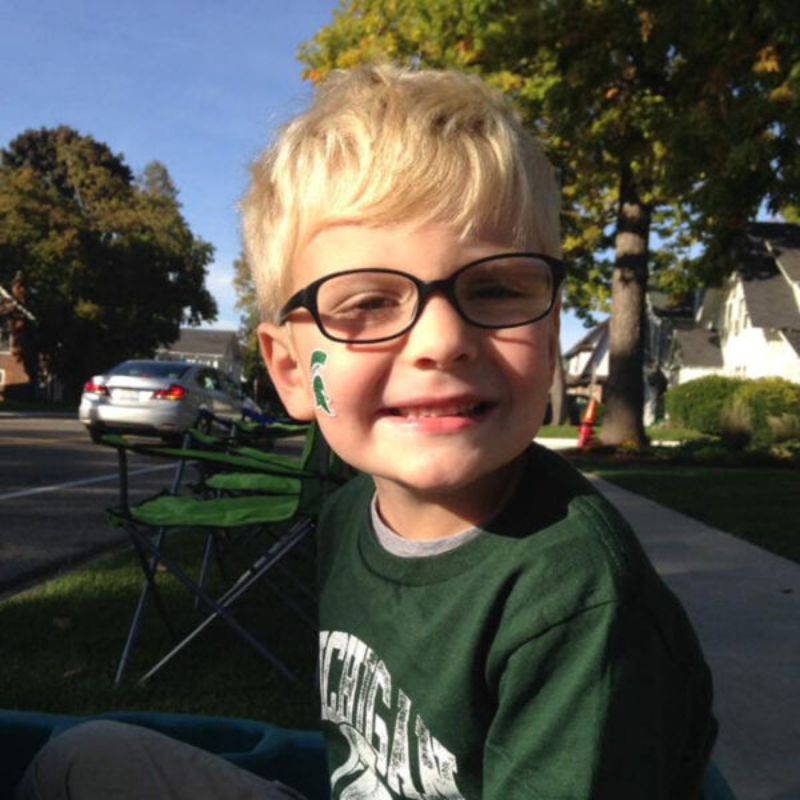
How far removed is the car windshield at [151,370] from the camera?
603 inches

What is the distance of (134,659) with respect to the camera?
3697 mm

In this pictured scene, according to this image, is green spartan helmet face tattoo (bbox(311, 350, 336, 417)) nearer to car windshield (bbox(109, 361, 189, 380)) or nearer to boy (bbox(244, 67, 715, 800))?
boy (bbox(244, 67, 715, 800))

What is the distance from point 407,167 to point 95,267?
41.0 metres

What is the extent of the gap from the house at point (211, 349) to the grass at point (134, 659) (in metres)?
69.4

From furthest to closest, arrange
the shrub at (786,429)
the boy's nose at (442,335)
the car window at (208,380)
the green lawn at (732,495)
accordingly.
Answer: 1. the shrub at (786,429)
2. the car window at (208,380)
3. the green lawn at (732,495)
4. the boy's nose at (442,335)

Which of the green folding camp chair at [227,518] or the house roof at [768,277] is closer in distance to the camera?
the green folding camp chair at [227,518]

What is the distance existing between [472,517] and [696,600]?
12.2ft

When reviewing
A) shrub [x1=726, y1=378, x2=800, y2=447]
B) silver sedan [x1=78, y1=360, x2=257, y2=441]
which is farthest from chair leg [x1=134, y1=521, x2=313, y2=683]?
shrub [x1=726, y1=378, x2=800, y2=447]

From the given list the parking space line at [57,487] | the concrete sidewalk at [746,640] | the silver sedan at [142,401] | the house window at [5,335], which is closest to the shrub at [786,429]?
the silver sedan at [142,401]

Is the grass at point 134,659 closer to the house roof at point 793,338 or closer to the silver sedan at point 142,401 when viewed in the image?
the silver sedan at point 142,401

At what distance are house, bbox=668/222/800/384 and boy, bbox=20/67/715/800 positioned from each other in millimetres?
32875

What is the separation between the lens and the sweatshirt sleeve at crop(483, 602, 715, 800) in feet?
3.60

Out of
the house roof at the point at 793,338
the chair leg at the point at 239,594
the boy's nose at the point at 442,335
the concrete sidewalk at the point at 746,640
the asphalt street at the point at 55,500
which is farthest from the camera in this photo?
the house roof at the point at 793,338

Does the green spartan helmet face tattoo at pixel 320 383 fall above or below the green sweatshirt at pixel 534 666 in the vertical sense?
above
